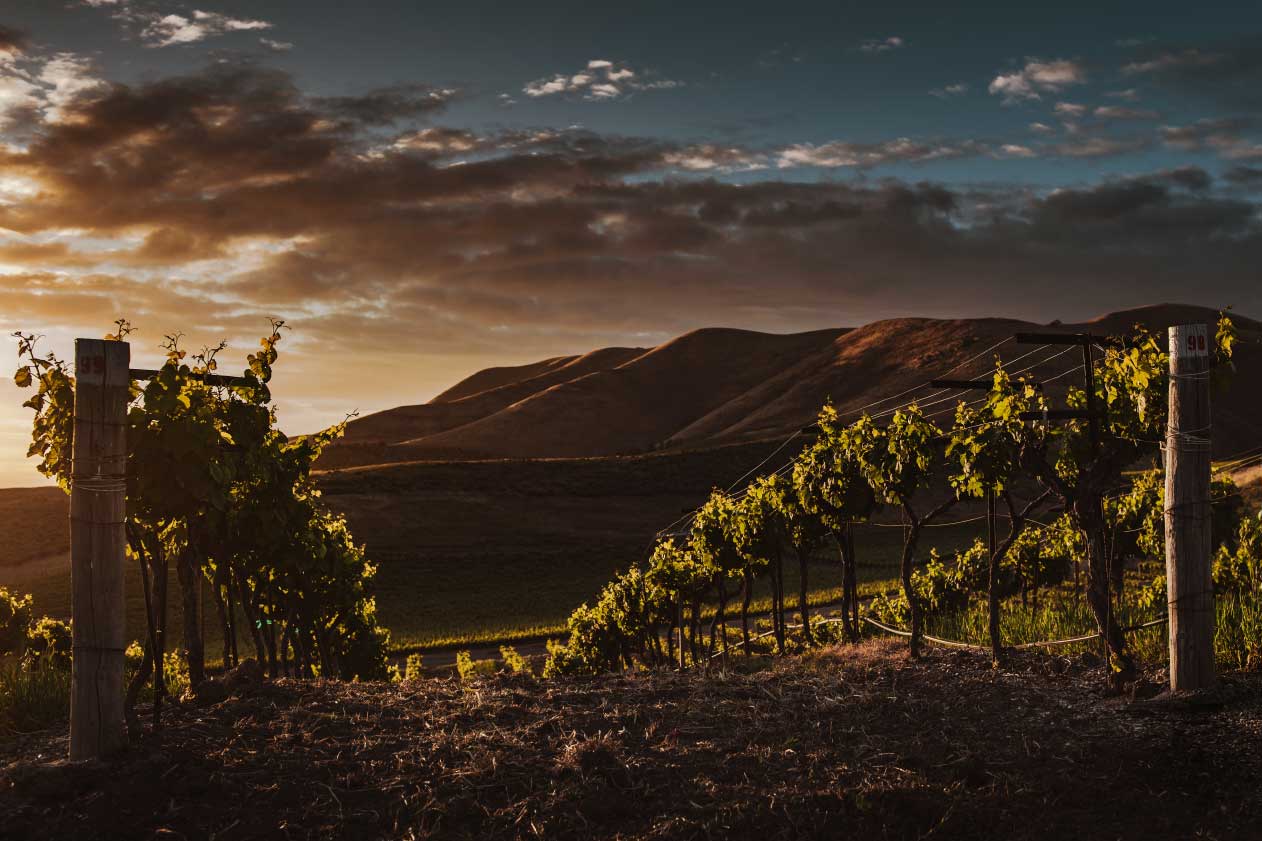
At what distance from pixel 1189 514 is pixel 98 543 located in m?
9.01

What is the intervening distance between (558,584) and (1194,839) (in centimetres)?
5339

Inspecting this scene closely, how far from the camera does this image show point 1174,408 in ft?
27.3

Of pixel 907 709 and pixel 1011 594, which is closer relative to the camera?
pixel 907 709

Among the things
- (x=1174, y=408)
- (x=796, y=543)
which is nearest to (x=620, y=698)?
(x=1174, y=408)

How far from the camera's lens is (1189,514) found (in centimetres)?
807

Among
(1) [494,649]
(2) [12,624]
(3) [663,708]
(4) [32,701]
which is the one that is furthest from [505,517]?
(3) [663,708]

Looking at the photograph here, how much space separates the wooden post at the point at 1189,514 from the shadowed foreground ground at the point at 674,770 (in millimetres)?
385

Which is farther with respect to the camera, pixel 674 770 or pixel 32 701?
pixel 32 701

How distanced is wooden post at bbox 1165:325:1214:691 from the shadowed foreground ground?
1.26 ft

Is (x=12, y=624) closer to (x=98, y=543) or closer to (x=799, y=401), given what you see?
(x=98, y=543)

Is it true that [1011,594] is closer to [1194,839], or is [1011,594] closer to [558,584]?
[1194,839]

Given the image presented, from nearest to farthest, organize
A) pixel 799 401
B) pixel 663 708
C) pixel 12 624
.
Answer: pixel 663 708
pixel 12 624
pixel 799 401

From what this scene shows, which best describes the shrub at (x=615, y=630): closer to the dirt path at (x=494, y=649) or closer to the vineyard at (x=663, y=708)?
the dirt path at (x=494, y=649)

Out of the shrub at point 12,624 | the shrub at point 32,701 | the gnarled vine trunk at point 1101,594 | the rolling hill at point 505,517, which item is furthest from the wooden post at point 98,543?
the shrub at point 12,624
